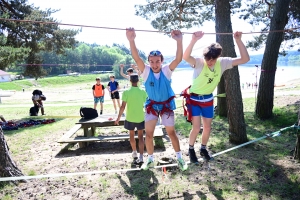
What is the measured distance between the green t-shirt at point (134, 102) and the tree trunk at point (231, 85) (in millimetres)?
2496

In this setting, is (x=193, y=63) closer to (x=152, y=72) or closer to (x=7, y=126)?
(x=152, y=72)

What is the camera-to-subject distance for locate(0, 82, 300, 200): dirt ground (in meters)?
4.18

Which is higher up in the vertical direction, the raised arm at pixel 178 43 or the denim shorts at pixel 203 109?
the raised arm at pixel 178 43

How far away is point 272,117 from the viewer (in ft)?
28.5

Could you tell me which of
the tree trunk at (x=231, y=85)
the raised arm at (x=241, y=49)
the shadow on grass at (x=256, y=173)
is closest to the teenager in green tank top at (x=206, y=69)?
the raised arm at (x=241, y=49)

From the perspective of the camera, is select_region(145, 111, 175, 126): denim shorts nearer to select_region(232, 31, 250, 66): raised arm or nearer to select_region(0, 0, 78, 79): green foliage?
select_region(232, 31, 250, 66): raised arm

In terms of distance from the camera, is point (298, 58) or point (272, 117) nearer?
point (272, 117)

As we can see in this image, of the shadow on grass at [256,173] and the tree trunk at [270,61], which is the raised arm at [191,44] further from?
the tree trunk at [270,61]

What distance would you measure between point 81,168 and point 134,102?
1838mm

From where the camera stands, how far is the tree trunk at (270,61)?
26.7 feet

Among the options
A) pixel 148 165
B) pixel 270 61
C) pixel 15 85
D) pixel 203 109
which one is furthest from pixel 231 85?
pixel 15 85

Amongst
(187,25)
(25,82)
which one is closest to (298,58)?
(25,82)

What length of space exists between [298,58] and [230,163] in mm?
230507

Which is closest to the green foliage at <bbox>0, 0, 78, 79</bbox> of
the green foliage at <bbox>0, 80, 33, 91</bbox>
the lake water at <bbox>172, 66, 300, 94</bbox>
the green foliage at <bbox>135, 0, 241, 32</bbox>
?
the green foliage at <bbox>135, 0, 241, 32</bbox>
